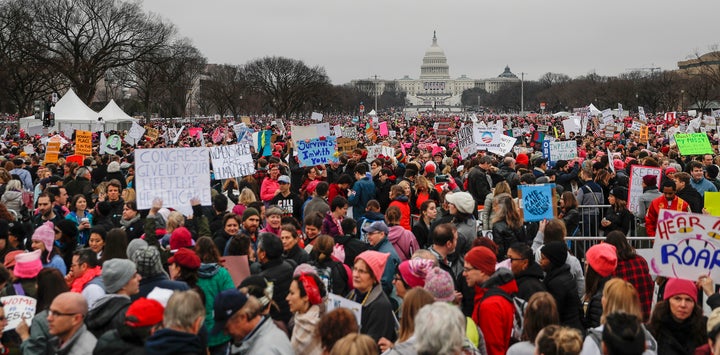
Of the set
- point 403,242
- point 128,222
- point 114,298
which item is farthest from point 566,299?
point 128,222

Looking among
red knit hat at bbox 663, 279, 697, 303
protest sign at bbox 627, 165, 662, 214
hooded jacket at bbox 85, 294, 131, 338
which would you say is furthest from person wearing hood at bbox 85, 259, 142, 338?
protest sign at bbox 627, 165, 662, 214

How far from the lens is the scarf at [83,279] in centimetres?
662

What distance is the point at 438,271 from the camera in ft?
18.9

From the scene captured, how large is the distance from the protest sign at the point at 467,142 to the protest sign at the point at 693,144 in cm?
423

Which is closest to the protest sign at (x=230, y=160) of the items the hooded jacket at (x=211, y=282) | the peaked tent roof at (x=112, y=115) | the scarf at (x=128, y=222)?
the scarf at (x=128, y=222)

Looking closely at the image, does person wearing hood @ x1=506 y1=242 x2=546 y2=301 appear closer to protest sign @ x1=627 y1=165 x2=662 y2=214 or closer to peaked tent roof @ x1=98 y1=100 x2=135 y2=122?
protest sign @ x1=627 y1=165 x2=662 y2=214

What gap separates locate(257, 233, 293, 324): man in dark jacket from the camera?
652 cm

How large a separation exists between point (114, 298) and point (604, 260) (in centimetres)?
372

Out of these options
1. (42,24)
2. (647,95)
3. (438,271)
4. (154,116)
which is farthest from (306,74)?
(438,271)

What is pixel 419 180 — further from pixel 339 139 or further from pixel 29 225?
pixel 339 139

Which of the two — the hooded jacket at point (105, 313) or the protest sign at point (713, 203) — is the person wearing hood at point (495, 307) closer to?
the hooded jacket at point (105, 313)

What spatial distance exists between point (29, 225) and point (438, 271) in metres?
5.09

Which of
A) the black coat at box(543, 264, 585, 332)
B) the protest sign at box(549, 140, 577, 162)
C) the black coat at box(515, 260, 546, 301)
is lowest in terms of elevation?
the black coat at box(543, 264, 585, 332)

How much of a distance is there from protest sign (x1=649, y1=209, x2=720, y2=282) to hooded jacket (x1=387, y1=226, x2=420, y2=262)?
8.15 feet
